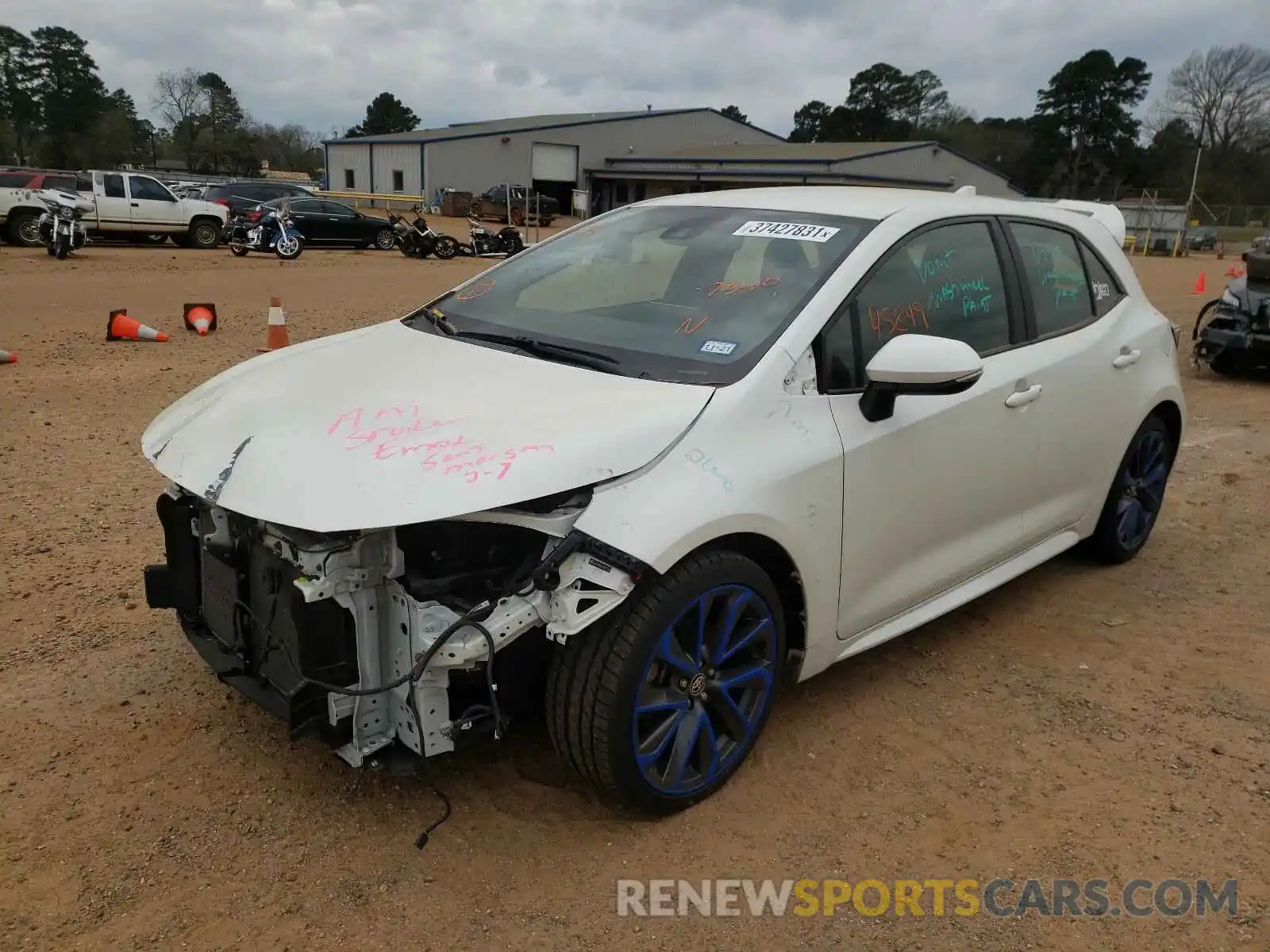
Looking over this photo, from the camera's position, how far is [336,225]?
86.3 ft

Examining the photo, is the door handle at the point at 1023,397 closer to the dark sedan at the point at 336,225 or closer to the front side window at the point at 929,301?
the front side window at the point at 929,301

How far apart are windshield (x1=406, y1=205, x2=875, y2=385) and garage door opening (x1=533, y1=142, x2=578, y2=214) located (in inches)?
1927

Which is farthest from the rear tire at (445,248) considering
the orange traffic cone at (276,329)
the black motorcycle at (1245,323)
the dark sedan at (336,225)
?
the black motorcycle at (1245,323)

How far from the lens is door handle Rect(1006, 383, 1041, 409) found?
12.2 ft

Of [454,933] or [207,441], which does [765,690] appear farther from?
[207,441]

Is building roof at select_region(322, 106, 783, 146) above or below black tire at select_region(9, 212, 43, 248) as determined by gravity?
above

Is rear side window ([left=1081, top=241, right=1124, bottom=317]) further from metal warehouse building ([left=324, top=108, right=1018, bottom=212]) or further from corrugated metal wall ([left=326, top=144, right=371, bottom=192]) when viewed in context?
corrugated metal wall ([left=326, top=144, right=371, bottom=192])

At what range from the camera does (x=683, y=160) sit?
4944cm

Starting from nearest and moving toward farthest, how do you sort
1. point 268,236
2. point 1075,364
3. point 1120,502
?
point 1075,364 → point 1120,502 → point 268,236

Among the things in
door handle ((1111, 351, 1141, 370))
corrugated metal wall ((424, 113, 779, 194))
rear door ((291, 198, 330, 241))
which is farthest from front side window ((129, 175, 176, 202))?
corrugated metal wall ((424, 113, 779, 194))

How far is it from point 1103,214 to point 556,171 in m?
50.1

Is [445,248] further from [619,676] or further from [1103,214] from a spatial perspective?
[619,676]

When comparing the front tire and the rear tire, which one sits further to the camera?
the rear tire

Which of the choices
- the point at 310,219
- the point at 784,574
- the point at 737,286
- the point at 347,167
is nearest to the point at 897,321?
the point at 737,286
